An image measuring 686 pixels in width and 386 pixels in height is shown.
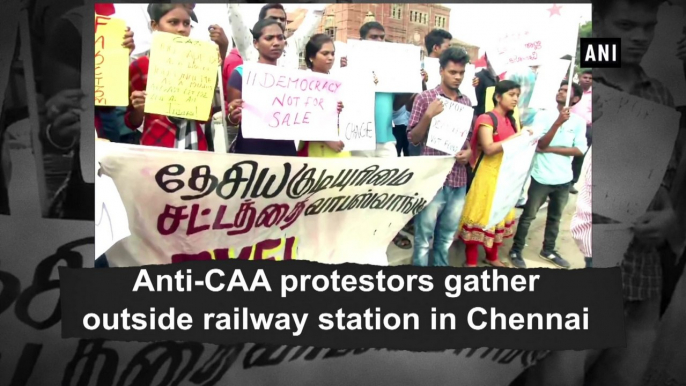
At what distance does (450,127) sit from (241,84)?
3.87ft

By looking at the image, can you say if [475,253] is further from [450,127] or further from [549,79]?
[549,79]

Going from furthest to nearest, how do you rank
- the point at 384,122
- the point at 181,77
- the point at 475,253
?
the point at 475,253 → the point at 384,122 → the point at 181,77

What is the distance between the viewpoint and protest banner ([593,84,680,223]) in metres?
4.46

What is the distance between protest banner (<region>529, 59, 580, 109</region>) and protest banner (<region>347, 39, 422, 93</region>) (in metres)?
0.66

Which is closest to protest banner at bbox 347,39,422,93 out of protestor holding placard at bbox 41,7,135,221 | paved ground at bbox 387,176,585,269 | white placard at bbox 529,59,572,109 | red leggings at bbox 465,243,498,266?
white placard at bbox 529,59,572,109

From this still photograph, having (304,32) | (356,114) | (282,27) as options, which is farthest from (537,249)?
(282,27)

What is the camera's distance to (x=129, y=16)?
14.0 ft

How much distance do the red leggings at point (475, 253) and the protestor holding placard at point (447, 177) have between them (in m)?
0.11

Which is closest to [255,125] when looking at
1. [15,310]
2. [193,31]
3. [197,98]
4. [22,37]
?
[197,98]

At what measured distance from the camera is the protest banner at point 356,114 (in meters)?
4.33

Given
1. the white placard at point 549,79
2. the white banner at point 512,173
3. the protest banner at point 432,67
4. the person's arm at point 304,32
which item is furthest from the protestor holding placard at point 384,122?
the white placard at point 549,79

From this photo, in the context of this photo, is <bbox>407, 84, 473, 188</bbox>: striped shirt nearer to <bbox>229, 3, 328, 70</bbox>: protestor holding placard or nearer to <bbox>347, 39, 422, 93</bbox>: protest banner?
<bbox>347, 39, 422, 93</bbox>: protest banner

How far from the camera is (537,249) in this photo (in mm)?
4465

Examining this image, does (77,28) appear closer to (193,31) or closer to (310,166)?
(193,31)
